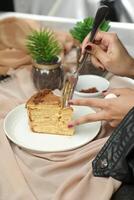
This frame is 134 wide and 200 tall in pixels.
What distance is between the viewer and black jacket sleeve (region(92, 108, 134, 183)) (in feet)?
2.08

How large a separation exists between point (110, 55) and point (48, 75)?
0.60 ft

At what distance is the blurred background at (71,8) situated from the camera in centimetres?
146

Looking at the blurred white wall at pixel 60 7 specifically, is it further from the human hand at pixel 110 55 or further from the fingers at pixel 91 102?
the fingers at pixel 91 102

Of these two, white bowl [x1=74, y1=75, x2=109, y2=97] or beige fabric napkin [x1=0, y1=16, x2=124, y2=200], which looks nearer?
beige fabric napkin [x1=0, y1=16, x2=124, y2=200]

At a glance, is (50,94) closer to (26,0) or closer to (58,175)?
(58,175)

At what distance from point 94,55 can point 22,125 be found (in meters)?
0.29

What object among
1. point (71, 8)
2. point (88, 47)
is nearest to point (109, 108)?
point (88, 47)

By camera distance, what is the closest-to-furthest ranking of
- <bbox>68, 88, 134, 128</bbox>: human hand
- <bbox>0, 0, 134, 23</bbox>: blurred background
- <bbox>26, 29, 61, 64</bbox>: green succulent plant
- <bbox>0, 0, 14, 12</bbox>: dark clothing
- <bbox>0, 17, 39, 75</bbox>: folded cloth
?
<bbox>68, 88, 134, 128</bbox>: human hand → <bbox>26, 29, 61, 64</bbox>: green succulent plant → <bbox>0, 17, 39, 75</bbox>: folded cloth → <bbox>0, 0, 134, 23</bbox>: blurred background → <bbox>0, 0, 14, 12</bbox>: dark clothing

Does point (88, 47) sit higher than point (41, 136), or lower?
higher

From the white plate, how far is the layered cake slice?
1 centimetres

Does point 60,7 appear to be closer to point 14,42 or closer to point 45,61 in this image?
point 14,42

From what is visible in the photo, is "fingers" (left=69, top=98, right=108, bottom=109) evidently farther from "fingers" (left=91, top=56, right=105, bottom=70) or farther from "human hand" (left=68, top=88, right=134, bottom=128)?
"fingers" (left=91, top=56, right=105, bottom=70)

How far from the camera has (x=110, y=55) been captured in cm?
95

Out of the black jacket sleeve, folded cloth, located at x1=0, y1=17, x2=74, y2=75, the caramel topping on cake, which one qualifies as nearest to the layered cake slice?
the caramel topping on cake
